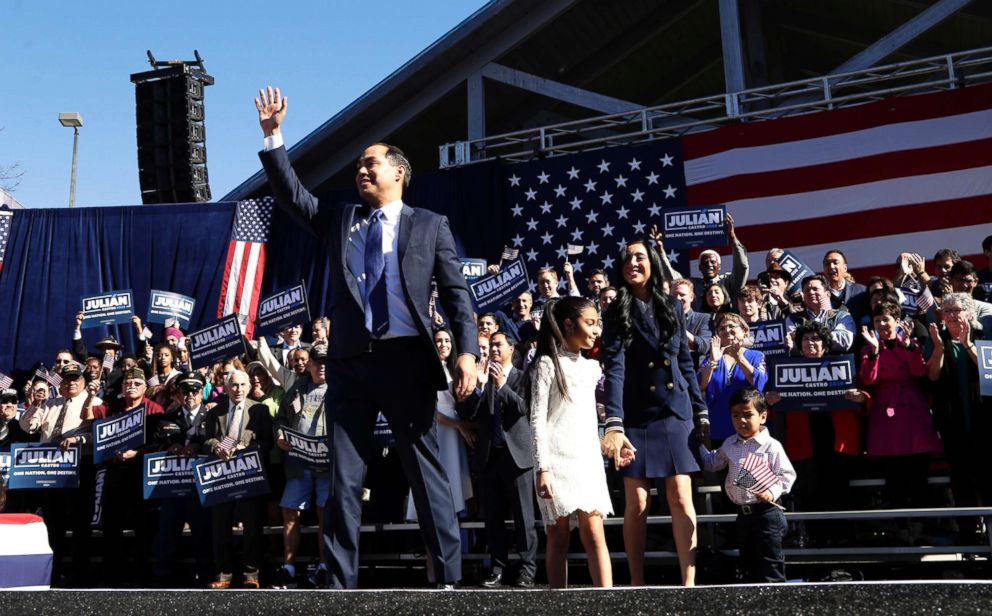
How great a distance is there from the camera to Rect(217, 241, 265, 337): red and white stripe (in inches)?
573

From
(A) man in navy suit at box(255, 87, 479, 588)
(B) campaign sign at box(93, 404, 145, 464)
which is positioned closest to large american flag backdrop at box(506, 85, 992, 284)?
(B) campaign sign at box(93, 404, 145, 464)

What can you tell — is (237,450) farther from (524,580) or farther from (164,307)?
(164,307)

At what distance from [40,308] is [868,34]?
1360 centimetres

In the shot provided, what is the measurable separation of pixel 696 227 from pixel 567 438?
20.7 feet

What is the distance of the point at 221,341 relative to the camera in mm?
8852

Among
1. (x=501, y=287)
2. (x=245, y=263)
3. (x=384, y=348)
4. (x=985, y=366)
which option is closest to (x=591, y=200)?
(x=501, y=287)

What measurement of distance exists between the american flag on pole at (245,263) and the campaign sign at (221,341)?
5496 mm

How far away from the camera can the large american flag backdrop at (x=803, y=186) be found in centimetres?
1170

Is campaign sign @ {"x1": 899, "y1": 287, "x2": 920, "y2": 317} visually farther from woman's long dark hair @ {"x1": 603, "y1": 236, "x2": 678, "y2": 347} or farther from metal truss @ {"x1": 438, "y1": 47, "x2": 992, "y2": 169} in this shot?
metal truss @ {"x1": 438, "y1": 47, "x2": 992, "y2": 169}

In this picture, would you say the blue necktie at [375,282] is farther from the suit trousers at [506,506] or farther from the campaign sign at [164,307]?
the campaign sign at [164,307]

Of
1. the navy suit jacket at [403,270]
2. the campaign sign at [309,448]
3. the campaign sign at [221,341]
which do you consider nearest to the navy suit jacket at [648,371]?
the navy suit jacket at [403,270]

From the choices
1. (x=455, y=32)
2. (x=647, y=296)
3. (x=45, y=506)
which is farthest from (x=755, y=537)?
(x=455, y=32)

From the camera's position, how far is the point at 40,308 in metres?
14.9

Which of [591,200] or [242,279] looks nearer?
[591,200]
